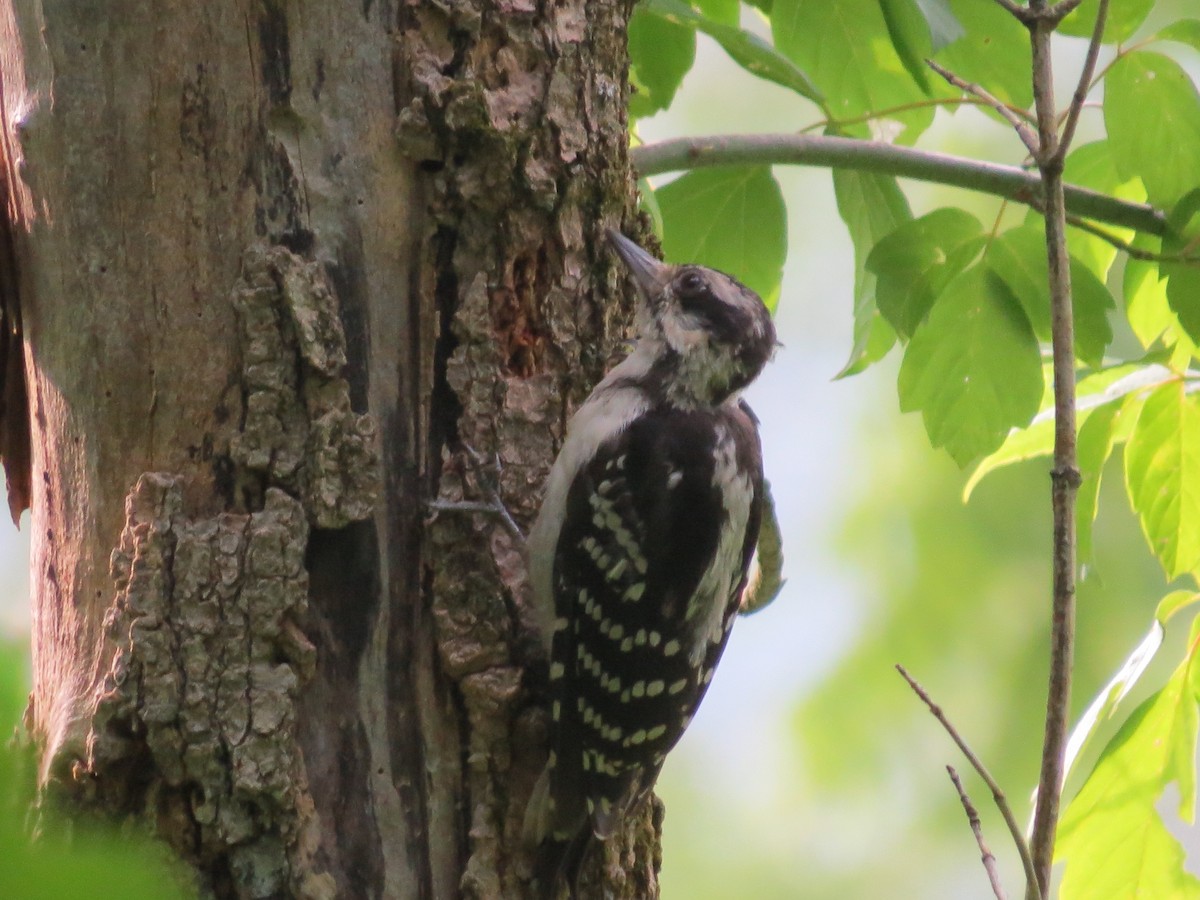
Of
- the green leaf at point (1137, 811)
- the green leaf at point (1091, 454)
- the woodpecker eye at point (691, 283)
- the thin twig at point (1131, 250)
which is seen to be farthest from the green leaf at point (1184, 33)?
the green leaf at point (1137, 811)

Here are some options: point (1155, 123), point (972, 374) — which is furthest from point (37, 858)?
point (1155, 123)

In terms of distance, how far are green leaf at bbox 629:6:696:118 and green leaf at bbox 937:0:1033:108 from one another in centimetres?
62

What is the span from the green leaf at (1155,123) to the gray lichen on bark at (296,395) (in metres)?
1.72

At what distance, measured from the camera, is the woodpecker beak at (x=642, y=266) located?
9.49ft

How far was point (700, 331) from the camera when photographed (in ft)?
10.5

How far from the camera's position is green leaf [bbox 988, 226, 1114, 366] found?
2.88 m

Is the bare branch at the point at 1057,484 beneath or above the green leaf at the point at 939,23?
beneath

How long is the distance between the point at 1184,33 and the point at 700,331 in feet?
4.11

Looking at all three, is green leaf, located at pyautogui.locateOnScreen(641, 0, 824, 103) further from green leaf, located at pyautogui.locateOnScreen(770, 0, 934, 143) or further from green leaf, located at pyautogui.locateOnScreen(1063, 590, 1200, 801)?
green leaf, located at pyautogui.locateOnScreen(1063, 590, 1200, 801)

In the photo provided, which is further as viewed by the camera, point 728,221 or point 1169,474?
point 728,221

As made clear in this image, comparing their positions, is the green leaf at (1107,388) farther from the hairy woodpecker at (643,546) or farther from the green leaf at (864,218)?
the hairy woodpecker at (643,546)

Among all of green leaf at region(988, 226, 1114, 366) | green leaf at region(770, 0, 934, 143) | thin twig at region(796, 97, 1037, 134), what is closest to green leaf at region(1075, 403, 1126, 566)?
green leaf at region(988, 226, 1114, 366)

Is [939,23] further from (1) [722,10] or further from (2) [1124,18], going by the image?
(1) [722,10]

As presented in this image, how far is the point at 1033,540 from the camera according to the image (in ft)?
21.5
